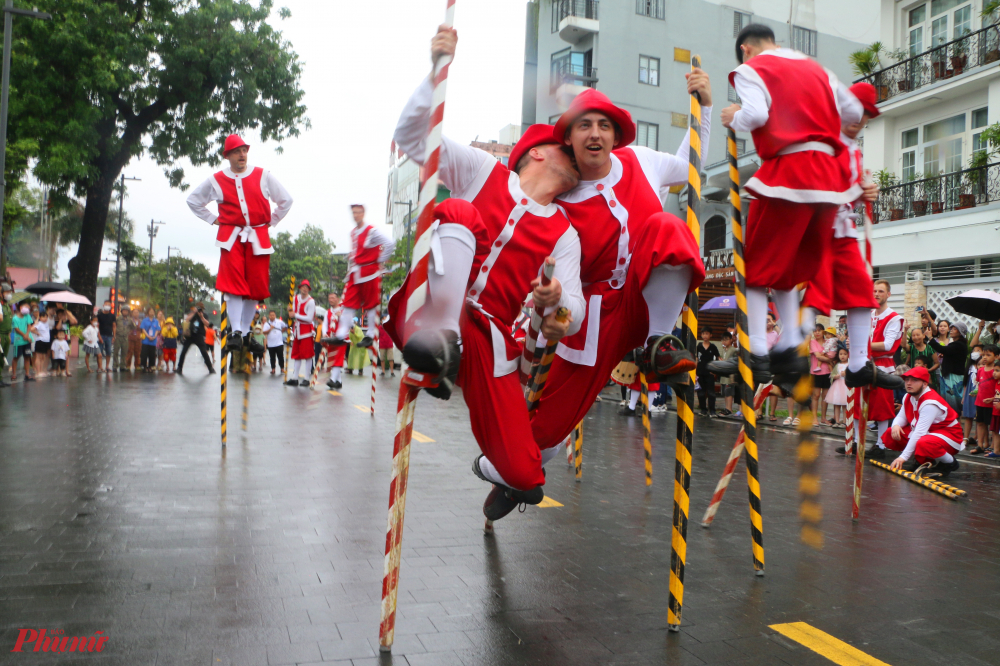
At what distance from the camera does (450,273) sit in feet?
10.6

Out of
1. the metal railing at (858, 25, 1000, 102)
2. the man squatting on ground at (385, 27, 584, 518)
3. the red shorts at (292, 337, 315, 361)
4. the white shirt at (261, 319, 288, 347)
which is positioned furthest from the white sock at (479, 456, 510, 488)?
the metal railing at (858, 25, 1000, 102)

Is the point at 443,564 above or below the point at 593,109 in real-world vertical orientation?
below

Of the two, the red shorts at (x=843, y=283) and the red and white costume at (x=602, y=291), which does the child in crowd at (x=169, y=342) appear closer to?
the red and white costume at (x=602, y=291)

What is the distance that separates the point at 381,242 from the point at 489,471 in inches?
252

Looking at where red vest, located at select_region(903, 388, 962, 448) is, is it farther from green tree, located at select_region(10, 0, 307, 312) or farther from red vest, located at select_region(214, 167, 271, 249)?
green tree, located at select_region(10, 0, 307, 312)

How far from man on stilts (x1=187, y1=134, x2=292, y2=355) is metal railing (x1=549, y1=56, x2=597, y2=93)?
516 centimetres

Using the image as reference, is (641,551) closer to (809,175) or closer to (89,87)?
(809,175)

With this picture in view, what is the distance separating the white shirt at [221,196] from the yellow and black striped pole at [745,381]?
485cm

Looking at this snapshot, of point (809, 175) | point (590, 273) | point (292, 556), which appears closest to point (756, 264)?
→ point (809, 175)

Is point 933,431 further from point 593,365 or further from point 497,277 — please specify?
point 497,277

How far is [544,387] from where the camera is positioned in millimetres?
4223

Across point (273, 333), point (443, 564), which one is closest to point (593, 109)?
point (443, 564)

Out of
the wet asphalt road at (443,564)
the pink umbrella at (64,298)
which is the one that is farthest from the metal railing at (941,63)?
the pink umbrella at (64,298)

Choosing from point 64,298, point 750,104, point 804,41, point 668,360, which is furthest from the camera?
point 64,298
